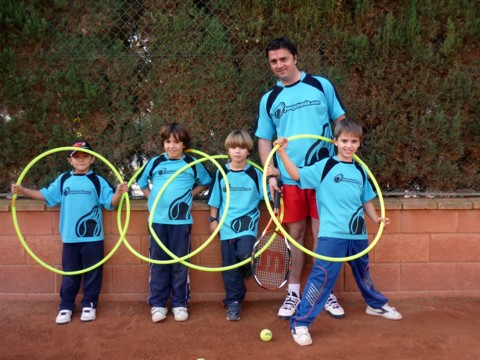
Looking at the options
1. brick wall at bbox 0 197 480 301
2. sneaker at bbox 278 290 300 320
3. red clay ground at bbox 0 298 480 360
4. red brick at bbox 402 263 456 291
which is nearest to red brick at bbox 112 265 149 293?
brick wall at bbox 0 197 480 301

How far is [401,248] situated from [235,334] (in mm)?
1918

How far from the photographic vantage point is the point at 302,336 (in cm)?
396

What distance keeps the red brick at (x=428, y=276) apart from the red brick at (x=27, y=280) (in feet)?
11.9

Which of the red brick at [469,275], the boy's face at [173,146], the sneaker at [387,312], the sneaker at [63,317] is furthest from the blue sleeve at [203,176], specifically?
the red brick at [469,275]

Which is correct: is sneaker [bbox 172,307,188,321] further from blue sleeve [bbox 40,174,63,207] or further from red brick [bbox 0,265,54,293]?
blue sleeve [bbox 40,174,63,207]

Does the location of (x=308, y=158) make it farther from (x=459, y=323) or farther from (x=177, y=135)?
(x=459, y=323)

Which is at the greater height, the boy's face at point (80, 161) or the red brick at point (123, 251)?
the boy's face at point (80, 161)

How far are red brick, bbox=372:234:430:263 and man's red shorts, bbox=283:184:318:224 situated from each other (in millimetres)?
925

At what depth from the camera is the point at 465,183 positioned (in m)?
5.06

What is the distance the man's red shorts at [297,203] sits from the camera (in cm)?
443

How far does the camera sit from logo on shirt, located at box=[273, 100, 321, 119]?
430 cm

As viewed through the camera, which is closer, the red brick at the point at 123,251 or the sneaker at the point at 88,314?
the sneaker at the point at 88,314

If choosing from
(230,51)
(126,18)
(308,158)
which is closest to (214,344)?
(308,158)

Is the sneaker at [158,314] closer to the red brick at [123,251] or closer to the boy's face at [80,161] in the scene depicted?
the red brick at [123,251]
